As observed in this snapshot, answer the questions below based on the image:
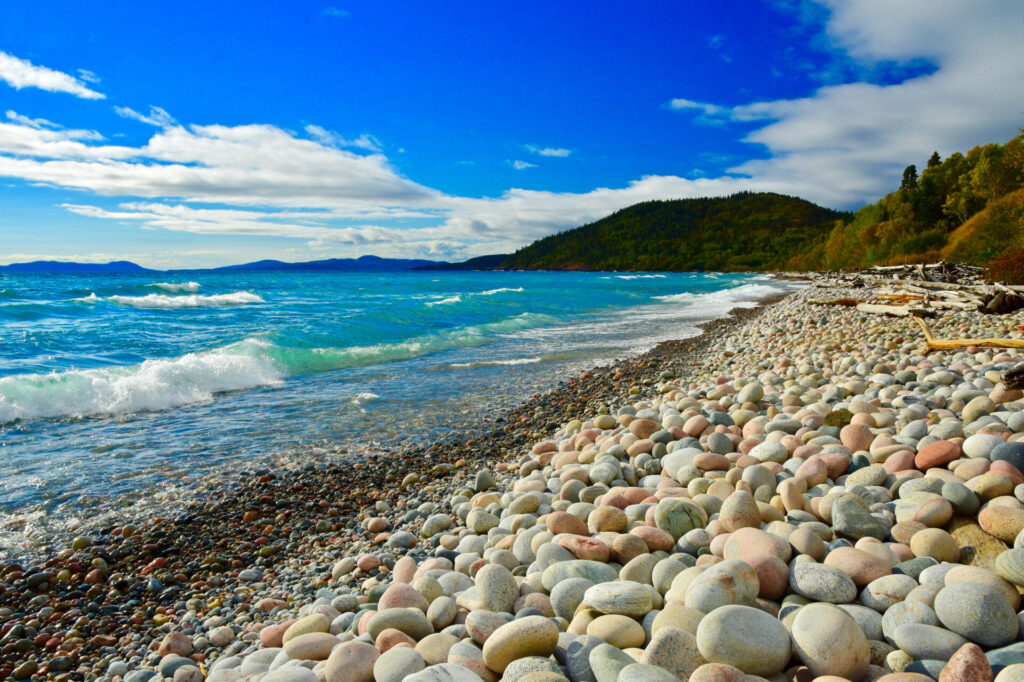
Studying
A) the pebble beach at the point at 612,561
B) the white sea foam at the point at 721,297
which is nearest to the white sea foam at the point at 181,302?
the white sea foam at the point at 721,297

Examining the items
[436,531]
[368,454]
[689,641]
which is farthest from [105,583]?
[689,641]

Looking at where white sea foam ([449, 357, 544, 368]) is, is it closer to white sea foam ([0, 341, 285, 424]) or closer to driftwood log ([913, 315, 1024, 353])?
white sea foam ([0, 341, 285, 424])

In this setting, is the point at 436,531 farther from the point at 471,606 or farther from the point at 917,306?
the point at 917,306

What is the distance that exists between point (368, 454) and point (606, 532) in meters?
3.61

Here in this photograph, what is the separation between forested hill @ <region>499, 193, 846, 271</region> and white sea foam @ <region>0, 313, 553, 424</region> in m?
122

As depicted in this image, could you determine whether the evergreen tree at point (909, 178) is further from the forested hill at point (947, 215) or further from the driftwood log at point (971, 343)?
the driftwood log at point (971, 343)

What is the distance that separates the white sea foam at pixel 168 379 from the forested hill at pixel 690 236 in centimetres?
12175

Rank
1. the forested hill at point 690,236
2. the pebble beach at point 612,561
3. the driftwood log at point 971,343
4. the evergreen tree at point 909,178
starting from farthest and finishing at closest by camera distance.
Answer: the forested hill at point 690,236, the evergreen tree at point 909,178, the driftwood log at point 971,343, the pebble beach at point 612,561

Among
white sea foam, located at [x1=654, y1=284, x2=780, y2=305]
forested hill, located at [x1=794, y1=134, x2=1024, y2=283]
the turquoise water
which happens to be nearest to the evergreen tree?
forested hill, located at [x1=794, y1=134, x2=1024, y2=283]

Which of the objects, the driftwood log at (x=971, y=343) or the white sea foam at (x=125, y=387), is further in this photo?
the white sea foam at (x=125, y=387)

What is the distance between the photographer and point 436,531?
3.81 meters

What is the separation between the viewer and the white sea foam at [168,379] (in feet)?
25.2

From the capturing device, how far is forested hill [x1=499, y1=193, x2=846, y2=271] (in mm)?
134500

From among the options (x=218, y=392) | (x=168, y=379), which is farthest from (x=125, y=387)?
(x=218, y=392)
